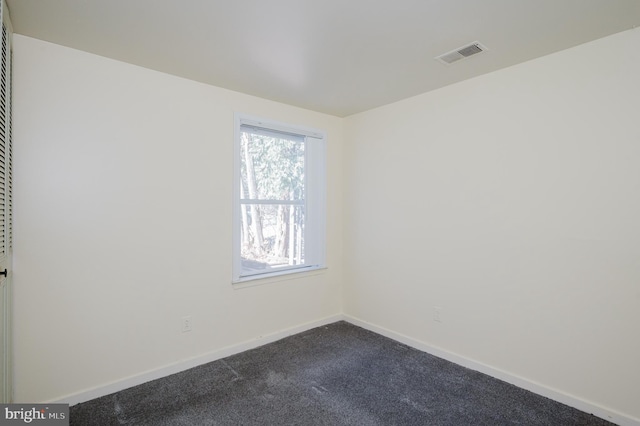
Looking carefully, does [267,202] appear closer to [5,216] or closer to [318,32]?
[318,32]

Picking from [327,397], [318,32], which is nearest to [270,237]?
[327,397]

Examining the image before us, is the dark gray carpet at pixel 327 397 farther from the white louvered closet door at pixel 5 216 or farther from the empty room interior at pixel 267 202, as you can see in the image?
the white louvered closet door at pixel 5 216

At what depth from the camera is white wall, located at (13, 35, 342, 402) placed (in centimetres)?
213

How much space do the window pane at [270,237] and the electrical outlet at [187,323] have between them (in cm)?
64

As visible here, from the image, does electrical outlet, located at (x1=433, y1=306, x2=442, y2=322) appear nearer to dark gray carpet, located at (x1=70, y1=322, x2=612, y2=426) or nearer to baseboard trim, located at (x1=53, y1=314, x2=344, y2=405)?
dark gray carpet, located at (x1=70, y1=322, x2=612, y2=426)

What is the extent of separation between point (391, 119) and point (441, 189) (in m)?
0.94

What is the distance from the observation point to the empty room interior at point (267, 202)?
201cm

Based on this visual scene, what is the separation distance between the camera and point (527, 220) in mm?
2457

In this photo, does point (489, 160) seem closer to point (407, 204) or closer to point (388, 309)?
point (407, 204)

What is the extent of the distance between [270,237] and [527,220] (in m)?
2.32

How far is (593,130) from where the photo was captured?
84.8 inches

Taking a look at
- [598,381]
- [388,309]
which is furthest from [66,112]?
[598,381]

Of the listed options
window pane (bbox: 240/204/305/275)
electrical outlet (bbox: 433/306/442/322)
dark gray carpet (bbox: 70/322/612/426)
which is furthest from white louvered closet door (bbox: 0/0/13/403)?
electrical outlet (bbox: 433/306/442/322)

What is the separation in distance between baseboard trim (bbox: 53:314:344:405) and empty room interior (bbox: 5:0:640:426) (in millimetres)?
16
